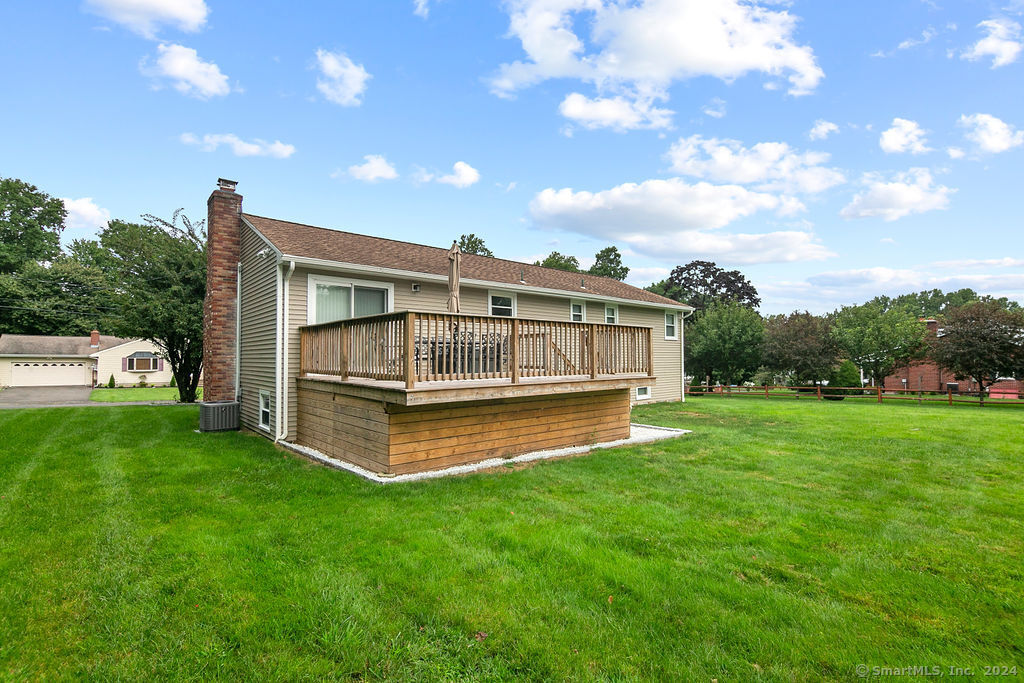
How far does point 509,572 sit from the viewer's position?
10.9 feet

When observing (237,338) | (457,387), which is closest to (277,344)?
(237,338)

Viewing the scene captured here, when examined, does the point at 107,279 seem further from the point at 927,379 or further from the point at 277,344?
the point at 927,379

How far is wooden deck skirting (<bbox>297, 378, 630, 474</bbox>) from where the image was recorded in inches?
249

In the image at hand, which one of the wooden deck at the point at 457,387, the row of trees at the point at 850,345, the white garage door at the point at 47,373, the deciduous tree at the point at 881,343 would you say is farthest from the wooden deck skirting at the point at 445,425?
the white garage door at the point at 47,373

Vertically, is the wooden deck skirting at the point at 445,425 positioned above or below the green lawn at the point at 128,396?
above

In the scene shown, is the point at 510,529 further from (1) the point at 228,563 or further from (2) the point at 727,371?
(2) the point at 727,371

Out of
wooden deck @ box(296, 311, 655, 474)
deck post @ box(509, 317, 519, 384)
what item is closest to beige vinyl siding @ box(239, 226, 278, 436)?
wooden deck @ box(296, 311, 655, 474)

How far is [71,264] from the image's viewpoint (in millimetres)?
35625

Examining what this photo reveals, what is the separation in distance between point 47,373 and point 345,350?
127 feet

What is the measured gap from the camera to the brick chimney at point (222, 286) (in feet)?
34.0

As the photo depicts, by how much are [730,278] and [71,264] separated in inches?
2405

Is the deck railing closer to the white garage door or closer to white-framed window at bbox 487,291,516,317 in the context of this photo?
white-framed window at bbox 487,291,516,317

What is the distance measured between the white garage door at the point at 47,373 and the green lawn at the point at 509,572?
34972mm

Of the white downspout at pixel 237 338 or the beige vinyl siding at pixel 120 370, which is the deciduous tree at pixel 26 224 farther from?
the white downspout at pixel 237 338
